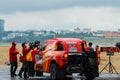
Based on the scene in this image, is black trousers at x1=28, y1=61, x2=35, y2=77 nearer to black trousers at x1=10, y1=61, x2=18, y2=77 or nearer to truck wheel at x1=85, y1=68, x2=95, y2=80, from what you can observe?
black trousers at x1=10, y1=61, x2=18, y2=77

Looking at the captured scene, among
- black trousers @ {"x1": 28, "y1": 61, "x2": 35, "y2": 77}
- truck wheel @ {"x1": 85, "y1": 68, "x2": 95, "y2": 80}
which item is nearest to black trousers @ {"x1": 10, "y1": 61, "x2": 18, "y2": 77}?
black trousers @ {"x1": 28, "y1": 61, "x2": 35, "y2": 77}

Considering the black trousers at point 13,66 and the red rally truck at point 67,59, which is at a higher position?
the red rally truck at point 67,59

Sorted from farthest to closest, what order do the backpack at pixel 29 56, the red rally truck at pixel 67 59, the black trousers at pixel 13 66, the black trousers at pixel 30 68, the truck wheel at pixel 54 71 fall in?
the black trousers at pixel 13 66, the black trousers at pixel 30 68, the backpack at pixel 29 56, the truck wheel at pixel 54 71, the red rally truck at pixel 67 59

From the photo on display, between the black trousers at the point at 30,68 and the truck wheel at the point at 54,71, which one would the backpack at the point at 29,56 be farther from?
the truck wheel at the point at 54,71

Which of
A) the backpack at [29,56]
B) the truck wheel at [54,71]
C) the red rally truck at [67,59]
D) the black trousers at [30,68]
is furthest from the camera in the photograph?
the black trousers at [30,68]

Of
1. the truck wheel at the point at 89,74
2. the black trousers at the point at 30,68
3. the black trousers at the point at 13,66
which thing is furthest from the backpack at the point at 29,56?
the truck wheel at the point at 89,74

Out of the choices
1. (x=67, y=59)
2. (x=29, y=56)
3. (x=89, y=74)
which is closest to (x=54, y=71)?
(x=67, y=59)

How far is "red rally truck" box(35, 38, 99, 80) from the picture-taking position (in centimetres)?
2094

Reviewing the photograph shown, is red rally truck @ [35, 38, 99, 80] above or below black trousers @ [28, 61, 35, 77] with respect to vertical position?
above

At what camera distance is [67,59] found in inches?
821

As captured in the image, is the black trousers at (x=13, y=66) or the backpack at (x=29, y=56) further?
the black trousers at (x=13, y=66)

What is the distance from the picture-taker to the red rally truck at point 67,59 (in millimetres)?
20938

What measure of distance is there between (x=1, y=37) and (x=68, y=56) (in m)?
148

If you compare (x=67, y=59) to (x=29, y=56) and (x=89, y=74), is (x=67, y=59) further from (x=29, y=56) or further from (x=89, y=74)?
(x=29, y=56)
